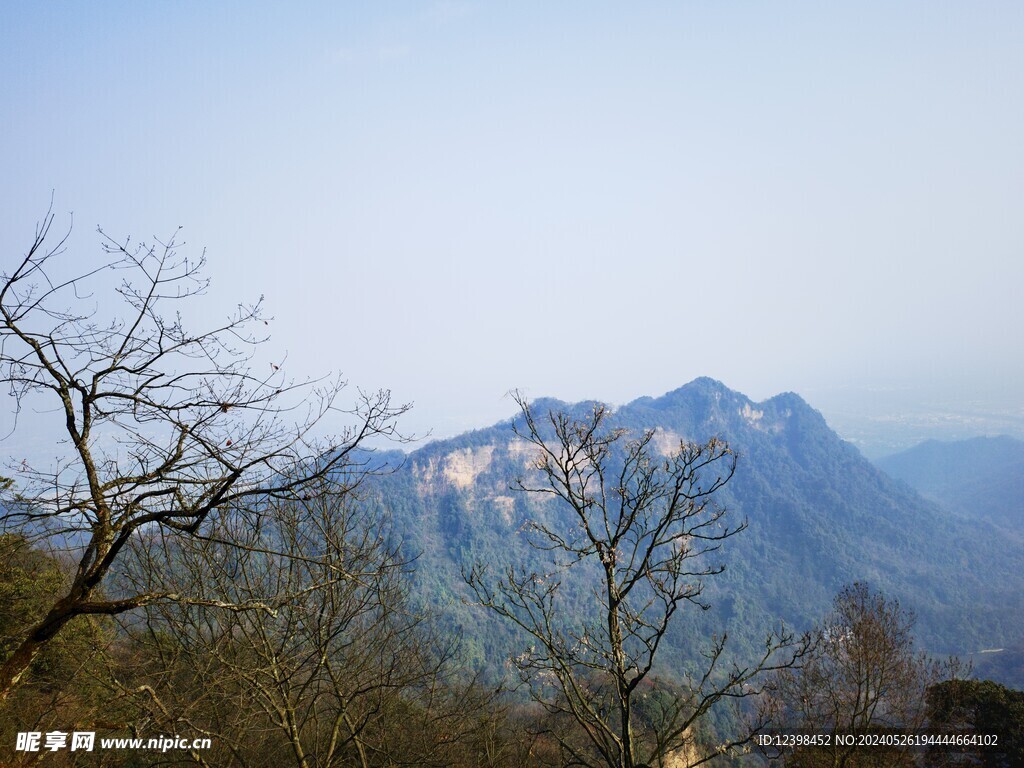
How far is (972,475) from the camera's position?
6427 inches

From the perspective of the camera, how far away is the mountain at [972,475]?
12862cm

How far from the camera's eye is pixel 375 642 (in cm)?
1034

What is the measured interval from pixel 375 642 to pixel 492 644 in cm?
6955

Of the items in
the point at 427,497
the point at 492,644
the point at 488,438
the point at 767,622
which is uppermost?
the point at 488,438

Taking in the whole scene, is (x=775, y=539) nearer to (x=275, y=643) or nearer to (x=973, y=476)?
(x=973, y=476)

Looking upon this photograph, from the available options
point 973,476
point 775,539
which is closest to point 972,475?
point 973,476

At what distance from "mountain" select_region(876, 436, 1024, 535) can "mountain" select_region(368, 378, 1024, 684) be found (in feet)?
63.4

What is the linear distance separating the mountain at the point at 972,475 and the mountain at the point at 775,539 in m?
19.3

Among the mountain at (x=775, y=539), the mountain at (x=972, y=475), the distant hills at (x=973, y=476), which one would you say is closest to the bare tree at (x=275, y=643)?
the mountain at (x=775, y=539)

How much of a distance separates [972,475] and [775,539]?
8983 cm

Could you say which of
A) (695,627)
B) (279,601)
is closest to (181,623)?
(279,601)

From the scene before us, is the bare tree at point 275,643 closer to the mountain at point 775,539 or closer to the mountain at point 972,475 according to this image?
the mountain at point 775,539

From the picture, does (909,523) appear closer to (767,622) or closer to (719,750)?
(767,622)

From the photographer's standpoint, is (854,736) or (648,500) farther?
(854,736)
